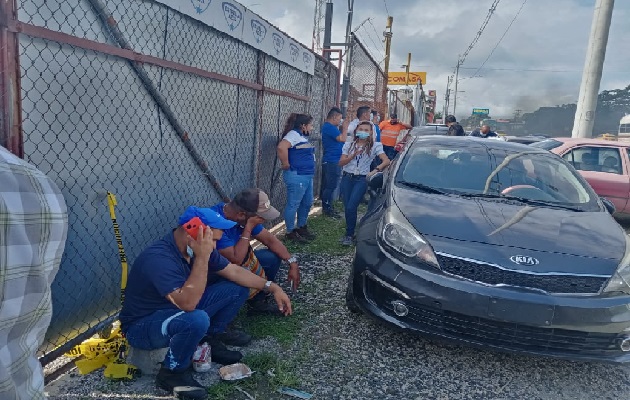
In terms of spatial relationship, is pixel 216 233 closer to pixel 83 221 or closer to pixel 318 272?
pixel 83 221

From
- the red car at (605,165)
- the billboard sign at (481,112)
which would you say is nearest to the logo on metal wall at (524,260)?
the red car at (605,165)

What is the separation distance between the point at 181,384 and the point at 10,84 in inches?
67.3

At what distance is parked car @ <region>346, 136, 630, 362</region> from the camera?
8.68 feet

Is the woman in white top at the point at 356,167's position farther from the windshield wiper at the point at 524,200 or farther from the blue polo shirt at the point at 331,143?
the windshield wiper at the point at 524,200

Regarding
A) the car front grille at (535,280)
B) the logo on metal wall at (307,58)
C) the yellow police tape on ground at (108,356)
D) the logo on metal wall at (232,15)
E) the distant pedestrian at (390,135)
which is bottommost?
the yellow police tape on ground at (108,356)

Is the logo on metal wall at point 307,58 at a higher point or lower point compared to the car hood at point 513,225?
higher

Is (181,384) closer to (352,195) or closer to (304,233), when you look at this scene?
(304,233)

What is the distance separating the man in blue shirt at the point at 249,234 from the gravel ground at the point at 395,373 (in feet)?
1.27

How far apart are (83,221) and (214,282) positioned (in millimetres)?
873

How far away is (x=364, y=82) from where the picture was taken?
10086 mm

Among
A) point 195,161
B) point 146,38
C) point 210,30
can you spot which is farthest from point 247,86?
point 146,38

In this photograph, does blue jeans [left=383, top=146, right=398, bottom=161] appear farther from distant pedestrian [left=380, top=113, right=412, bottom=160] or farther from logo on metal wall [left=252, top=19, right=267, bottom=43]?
logo on metal wall [left=252, top=19, right=267, bottom=43]

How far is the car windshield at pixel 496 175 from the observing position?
3695mm

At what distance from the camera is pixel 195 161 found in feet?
12.5
